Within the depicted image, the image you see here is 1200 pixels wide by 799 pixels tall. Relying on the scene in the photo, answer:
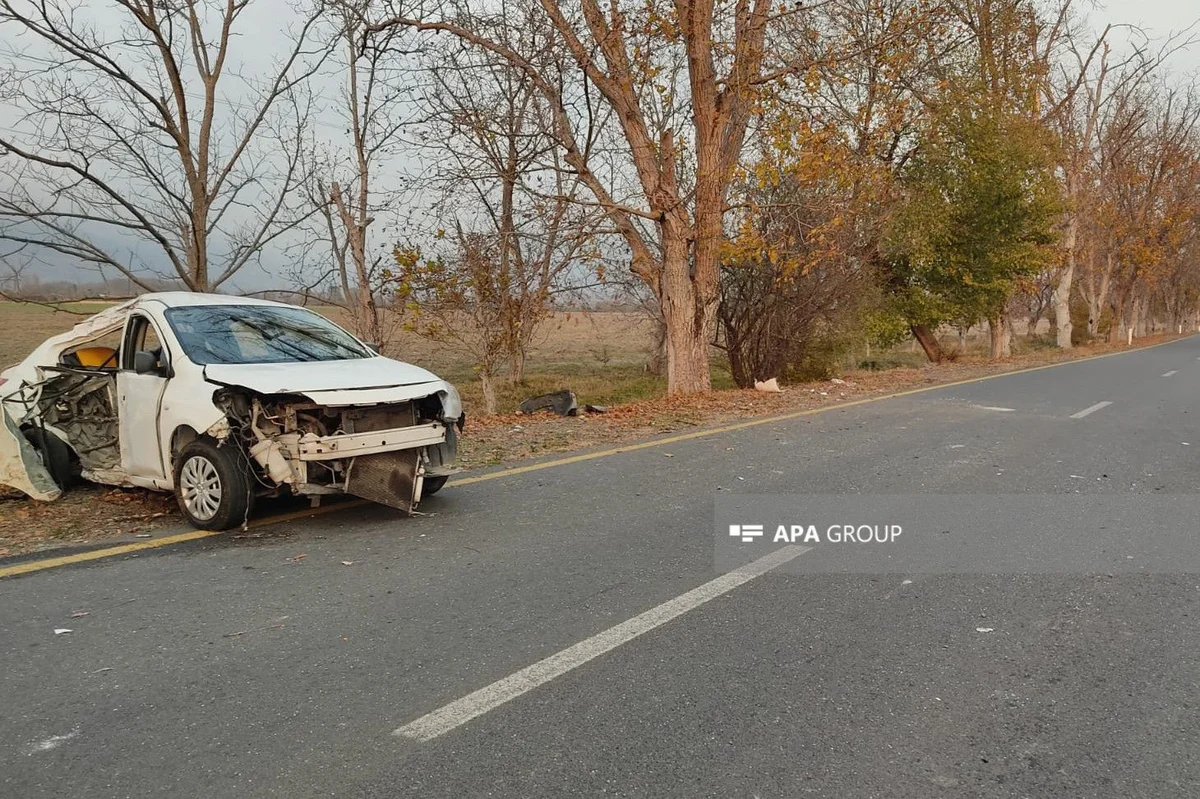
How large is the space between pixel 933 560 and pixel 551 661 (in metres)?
2.75

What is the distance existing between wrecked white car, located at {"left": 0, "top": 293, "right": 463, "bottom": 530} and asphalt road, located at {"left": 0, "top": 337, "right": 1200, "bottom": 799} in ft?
1.53

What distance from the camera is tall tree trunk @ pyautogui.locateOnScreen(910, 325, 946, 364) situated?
26797 millimetres

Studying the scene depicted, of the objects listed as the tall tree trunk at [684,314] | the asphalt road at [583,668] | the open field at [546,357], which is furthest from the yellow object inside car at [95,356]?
the tall tree trunk at [684,314]

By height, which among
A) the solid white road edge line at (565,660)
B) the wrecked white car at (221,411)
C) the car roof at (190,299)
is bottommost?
the solid white road edge line at (565,660)

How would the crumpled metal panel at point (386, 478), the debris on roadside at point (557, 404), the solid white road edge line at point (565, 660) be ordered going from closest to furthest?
the solid white road edge line at point (565, 660)
the crumpled metal panel at point (386, 478)
the debris on roadside at point (557, 404)

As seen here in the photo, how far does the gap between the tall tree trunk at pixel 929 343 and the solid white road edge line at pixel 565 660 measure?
23766 mm

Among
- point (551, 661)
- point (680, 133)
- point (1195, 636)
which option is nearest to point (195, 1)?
point (680, 133)

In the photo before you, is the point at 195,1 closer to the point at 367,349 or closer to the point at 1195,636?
the point at 367,349

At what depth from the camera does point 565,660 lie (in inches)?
145

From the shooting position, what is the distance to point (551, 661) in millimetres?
3674

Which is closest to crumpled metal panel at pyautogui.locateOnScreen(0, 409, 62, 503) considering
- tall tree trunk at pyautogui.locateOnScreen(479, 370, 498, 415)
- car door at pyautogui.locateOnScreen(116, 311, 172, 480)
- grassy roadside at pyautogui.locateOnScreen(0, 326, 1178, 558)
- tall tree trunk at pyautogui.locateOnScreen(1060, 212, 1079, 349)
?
grassy roadside at pyautogui.locateOnScreen(0, 326, 1178, 558)

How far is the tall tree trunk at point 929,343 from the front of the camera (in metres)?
26.8

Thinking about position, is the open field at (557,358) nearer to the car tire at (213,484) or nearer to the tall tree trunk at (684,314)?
the tall tree trunk at (684,314)

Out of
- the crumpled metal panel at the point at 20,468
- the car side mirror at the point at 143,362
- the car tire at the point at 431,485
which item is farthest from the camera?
the car tire at the point at 431,485
